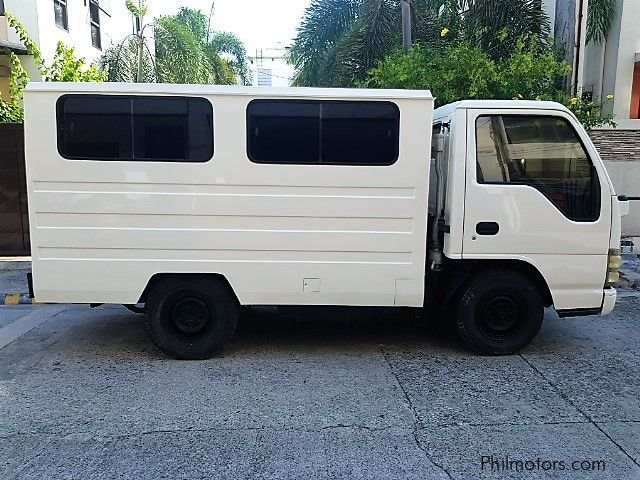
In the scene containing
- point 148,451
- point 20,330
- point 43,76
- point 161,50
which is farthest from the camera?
point 161,50

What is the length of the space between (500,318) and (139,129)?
141 inches

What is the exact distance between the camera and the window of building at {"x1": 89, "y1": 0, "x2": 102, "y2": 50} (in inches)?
635

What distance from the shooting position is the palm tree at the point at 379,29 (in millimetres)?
10219

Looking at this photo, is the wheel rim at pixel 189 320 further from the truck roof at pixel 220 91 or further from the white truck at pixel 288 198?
the truck roof at pixel 220 91

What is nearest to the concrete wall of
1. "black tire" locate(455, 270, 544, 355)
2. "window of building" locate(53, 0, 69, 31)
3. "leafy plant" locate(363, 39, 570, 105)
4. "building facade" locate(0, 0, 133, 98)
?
"leafy plant" locate(363, 39, 570, 105)

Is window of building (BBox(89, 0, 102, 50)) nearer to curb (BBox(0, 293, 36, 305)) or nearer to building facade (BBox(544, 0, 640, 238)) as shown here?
curb (BBox(0, 293, 36, 305))

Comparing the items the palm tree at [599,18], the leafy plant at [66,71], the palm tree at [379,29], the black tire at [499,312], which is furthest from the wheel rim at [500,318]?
the leafy plant at [66,71]

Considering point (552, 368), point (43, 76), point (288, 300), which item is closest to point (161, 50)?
point (43, 76)

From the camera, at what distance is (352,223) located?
4578 millimetres

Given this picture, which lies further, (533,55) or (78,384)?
(533,55)

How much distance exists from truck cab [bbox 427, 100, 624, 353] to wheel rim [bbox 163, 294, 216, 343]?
221 cm

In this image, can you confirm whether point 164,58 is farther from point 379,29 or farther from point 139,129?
point 139,129

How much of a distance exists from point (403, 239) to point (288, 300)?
1.14m

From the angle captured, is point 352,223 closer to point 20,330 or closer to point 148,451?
point 148,451
